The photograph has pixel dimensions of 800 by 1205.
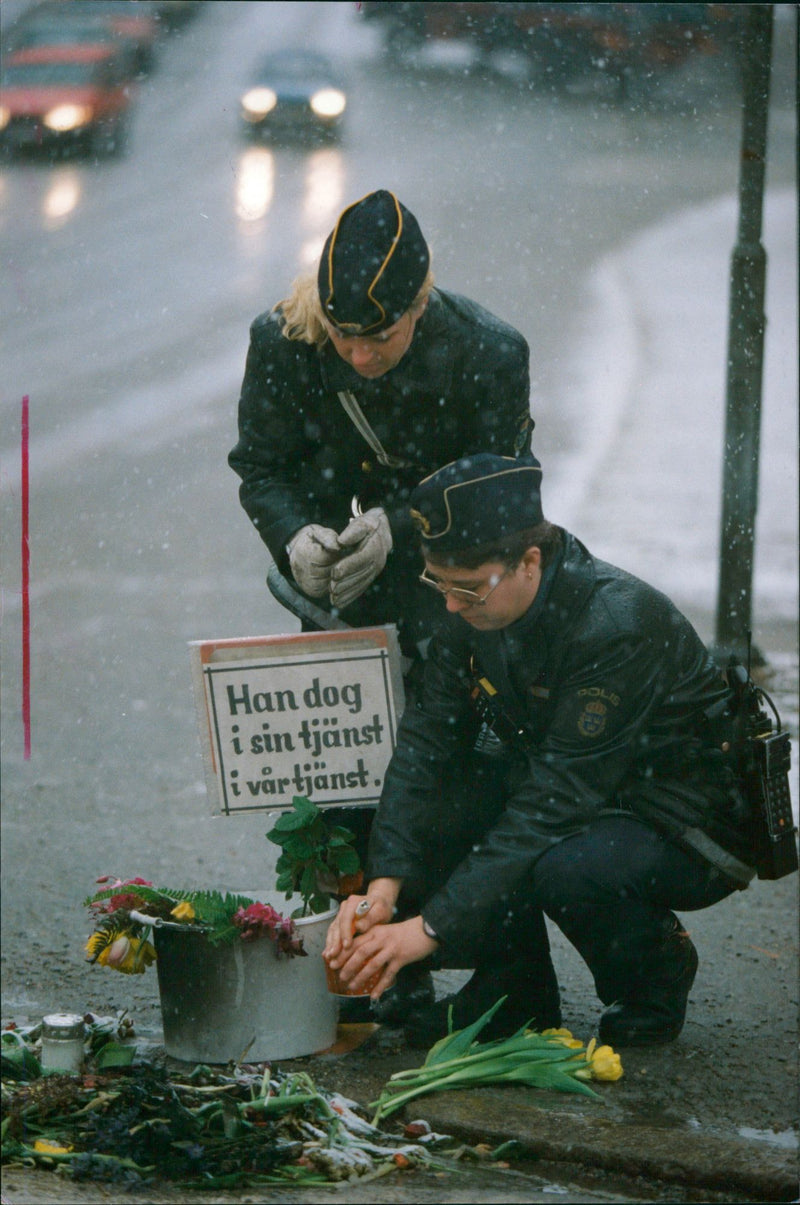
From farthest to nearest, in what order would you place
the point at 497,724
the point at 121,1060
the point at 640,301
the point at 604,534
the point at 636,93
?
the point at 636,93
the point at 640,301
the point at 604,534
the point at 497,724
the point at 121,1060

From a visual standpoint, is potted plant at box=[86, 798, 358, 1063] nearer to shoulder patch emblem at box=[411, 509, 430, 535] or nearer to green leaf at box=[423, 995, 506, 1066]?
green leaf at box=[423, 995, 506, 1066]

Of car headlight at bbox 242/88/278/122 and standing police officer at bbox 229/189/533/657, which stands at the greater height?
car headlight at bbox 242/88/278/122

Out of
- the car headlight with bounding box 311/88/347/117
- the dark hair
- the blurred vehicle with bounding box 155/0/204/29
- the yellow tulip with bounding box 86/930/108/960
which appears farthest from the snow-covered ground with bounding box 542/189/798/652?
the blurred vehicle with bounding box 155/0/204/29

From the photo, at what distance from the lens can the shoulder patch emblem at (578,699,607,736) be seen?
348cm

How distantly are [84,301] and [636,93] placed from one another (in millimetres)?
13572

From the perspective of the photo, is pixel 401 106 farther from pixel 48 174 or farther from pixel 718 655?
pixel 718 655

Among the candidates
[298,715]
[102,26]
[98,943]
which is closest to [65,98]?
[102,26]

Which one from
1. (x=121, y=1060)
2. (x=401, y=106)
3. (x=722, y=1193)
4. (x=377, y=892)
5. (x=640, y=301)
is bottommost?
(x=722, y=1193)

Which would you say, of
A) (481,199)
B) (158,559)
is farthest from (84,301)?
(158,559)

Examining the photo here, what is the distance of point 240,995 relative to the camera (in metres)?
3.57

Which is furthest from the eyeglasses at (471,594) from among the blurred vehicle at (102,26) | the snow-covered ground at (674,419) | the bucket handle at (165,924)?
the blurred vehicle at (102,26)

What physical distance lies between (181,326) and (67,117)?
4.70 metres

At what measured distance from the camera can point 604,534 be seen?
9.56 metres

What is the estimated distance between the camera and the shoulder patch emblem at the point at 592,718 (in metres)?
3.48
